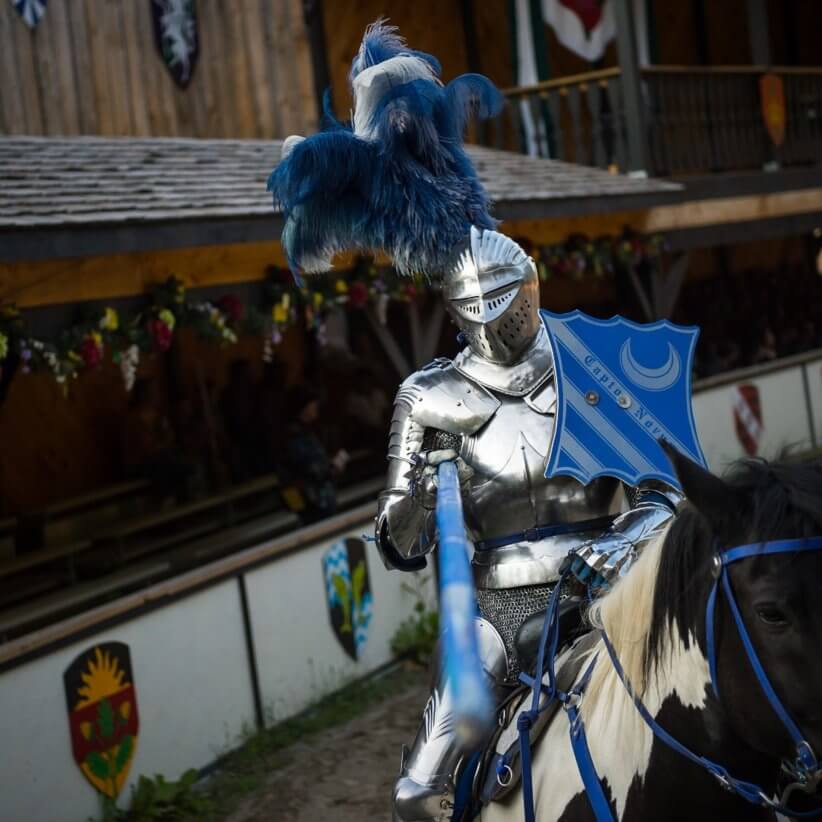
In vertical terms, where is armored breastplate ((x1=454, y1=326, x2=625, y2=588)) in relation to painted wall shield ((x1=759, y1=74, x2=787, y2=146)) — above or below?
below

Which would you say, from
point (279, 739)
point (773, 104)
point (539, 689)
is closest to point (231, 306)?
point (279, 739)

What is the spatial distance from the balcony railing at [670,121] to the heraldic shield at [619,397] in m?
10.2

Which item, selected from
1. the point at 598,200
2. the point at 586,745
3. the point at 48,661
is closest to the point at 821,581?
the point at 586,745

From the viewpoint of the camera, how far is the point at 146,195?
742 cm

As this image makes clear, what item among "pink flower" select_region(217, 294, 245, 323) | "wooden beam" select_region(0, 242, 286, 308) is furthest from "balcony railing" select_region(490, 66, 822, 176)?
"pink flower" select_region(217, 294, 245, 323)

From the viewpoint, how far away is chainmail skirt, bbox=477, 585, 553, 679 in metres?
3.48

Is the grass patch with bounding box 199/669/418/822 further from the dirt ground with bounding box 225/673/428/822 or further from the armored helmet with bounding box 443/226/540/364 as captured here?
the armored helmet with bounding box 443/226/540/364

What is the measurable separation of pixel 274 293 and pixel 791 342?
34.6ft

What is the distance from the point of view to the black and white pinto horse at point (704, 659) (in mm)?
2295

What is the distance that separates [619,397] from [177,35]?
756 centimetres

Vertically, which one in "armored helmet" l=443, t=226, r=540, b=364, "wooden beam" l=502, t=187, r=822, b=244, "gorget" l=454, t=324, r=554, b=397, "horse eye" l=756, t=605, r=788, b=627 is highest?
"wooden beam" l=502, t=187, r=822, b=244

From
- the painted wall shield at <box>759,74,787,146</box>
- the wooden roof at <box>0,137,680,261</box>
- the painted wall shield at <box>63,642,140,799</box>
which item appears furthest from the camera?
the painted wall shield at <box>759,74,787,146</box>

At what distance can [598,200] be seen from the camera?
432 inches

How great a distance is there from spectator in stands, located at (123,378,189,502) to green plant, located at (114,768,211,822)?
316 centimetres
